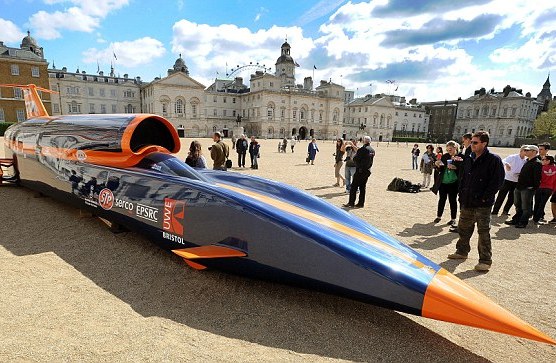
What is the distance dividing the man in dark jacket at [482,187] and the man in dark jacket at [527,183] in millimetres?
3838

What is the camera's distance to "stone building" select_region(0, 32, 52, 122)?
165ft

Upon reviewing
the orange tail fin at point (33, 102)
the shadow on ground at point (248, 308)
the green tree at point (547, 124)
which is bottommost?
the shadow on ground at point (248, 308)

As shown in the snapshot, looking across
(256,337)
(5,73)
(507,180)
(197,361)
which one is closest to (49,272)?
(197,361)

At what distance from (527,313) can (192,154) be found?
678 centimetres

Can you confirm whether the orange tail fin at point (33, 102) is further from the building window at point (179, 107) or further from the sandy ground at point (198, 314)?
the building window at point (179, 107)

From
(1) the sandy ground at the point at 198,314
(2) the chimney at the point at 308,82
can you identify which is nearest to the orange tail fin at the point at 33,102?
(1) the sandy ground at the point at 198,314

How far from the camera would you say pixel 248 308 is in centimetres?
376

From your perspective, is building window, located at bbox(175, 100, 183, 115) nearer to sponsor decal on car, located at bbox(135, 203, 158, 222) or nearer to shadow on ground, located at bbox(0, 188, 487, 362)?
shadow on ground, located at bbox(0, 188, 487, 362)

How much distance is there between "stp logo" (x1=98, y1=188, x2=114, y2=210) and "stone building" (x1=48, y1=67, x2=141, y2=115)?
8161cm

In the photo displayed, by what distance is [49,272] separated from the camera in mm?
4477

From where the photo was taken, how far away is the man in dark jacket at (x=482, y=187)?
5070 millimetres

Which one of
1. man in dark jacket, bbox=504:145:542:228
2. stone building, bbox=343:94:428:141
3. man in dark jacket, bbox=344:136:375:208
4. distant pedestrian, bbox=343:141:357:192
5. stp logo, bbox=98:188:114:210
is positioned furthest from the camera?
stone building, bbox=343:94:428:141

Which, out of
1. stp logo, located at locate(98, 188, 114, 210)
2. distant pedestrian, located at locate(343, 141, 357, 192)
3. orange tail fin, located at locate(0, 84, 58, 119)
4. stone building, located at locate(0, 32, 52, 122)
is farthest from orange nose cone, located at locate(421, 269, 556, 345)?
stone building, located at locate(0, 32, 52, 122)

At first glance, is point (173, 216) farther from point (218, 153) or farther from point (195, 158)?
point (218, 153)
